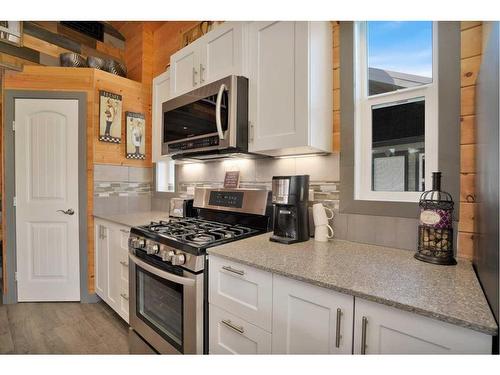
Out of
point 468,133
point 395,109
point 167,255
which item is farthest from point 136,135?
point 468,133

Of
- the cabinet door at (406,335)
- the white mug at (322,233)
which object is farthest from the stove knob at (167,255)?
the cabinet door at (406,335)

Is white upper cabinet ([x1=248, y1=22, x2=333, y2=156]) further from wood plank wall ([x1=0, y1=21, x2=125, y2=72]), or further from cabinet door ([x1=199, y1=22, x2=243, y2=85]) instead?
wood plank wall ([x1=0, y1=21, x2=125, y2=72])

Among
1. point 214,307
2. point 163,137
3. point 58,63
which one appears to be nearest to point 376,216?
point 214,307

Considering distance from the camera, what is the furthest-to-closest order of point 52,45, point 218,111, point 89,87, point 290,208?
1. point 52,45
2. point 89,87
3. point 218,111
4. point 290,208

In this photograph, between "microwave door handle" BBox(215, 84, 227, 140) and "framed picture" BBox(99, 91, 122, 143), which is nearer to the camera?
"microwave door handle" BBox(215, 84, 227, 140)

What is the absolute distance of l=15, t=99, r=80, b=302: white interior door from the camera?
2400 millimetres

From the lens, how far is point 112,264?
7.18 ft

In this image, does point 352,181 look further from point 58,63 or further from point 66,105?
point 58,63

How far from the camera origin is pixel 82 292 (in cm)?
248

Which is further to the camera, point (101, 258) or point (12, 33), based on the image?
point (101, 258)

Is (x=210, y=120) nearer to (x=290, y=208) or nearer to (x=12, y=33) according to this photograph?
(x=290, y=208)

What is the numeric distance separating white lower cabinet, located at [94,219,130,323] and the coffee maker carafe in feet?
4.13

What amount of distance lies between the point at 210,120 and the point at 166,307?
118cm

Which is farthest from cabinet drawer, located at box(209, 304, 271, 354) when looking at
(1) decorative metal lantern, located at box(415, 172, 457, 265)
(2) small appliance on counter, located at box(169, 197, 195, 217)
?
(2) small appliance on counter, located at box(169, 197, 195, 217)
